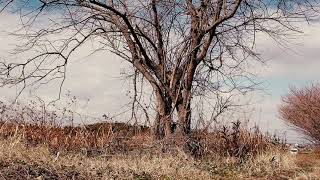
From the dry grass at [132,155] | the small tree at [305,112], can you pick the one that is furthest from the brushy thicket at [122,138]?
the small tree at [305,112]

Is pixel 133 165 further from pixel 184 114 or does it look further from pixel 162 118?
pixel 162 118

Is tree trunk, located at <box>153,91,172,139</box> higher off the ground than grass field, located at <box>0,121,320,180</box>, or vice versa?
tree trunk, located at <box>153,91,172,139</box>

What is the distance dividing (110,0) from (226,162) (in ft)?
17.2

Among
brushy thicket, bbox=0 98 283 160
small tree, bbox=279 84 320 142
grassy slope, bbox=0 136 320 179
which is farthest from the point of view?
small tree, bbox=279 84 320 142

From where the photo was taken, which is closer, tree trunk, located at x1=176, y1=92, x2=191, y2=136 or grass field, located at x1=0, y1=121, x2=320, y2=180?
grass field, located at x1=0, y1=121, x2=320, y2=180

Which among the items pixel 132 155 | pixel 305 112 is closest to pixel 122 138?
pixel 132 155

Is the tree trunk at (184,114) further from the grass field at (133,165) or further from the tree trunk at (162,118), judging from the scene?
the grass field at (133,165)

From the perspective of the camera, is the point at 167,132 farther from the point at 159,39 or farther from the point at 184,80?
the point at 159,39

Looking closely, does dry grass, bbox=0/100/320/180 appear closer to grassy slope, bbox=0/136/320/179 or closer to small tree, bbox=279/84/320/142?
grassy slope, bbox=0/136/320/179

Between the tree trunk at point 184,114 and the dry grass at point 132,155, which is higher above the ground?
the tree trunk at point 184,114

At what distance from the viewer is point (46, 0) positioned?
12430mm

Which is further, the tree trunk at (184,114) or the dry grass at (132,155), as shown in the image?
the tree trunk at (184,114)

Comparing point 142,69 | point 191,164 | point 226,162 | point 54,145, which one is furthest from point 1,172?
point 142,69

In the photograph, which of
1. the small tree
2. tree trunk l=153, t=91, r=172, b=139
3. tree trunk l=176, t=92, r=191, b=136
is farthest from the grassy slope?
the small tree
